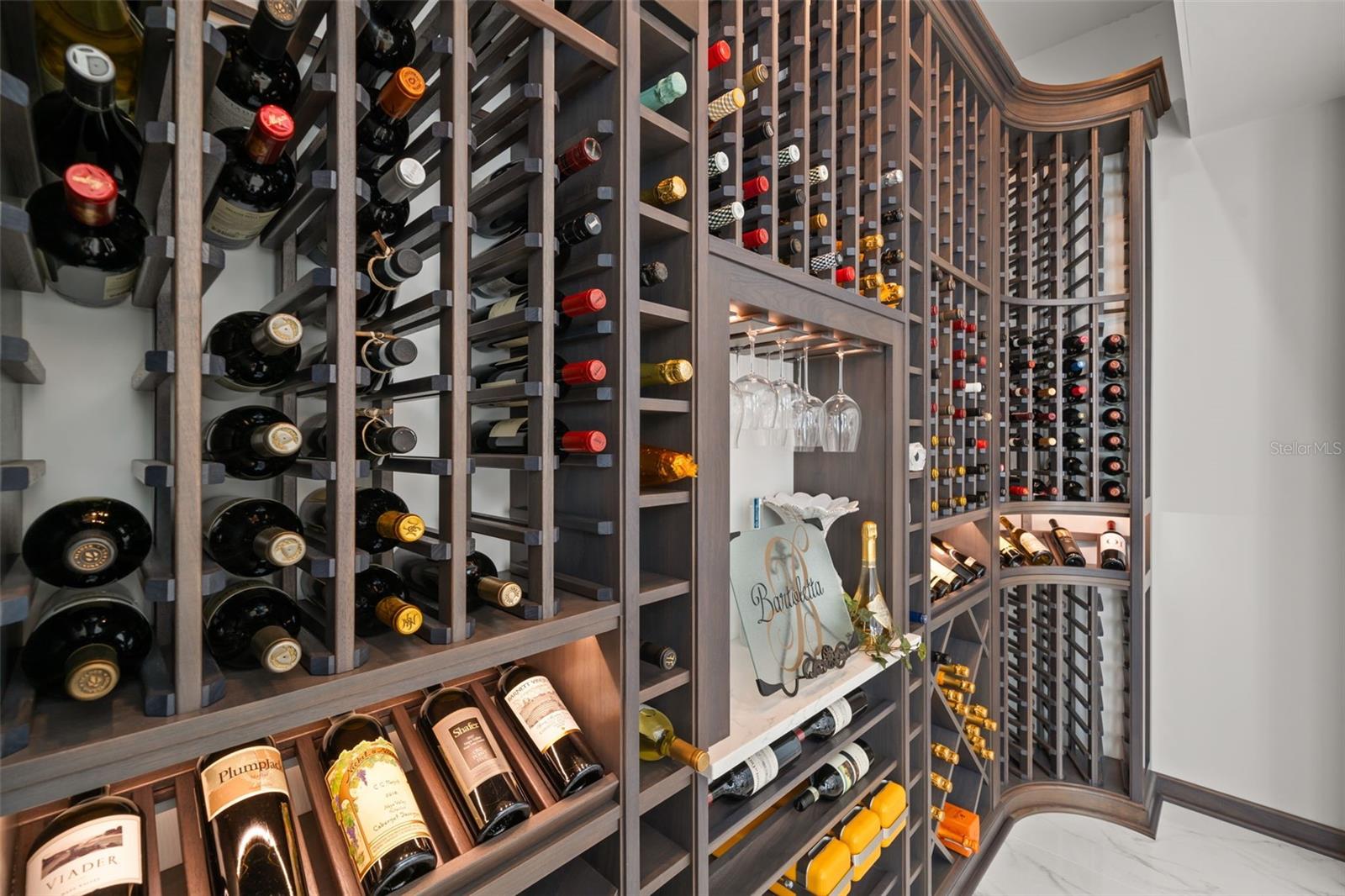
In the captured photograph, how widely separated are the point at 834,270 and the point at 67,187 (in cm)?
131

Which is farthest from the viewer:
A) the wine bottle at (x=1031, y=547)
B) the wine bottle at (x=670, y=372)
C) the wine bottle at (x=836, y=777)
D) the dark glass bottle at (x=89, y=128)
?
the wine bottle at (x=1031, y=547)

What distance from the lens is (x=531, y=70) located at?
0.82 meters

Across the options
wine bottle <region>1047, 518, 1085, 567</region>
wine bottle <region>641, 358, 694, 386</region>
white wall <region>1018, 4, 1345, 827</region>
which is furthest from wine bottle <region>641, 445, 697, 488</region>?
white wall <region>1018, 4, 1345, 827</region>

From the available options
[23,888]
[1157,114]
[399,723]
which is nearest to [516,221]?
[399,723]

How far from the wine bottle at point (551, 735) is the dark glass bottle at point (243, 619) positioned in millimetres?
313

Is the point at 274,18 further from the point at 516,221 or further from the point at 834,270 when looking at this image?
the point at 834,270

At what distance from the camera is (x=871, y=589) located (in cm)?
155

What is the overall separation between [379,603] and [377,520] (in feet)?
0.32

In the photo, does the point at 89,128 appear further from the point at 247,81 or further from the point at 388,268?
the point at 388,268

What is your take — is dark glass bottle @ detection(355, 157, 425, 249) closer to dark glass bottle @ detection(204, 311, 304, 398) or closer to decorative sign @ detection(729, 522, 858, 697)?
dark glass bottle @ detection(204, 311, 304, 398)

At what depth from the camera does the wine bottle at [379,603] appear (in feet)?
2.21

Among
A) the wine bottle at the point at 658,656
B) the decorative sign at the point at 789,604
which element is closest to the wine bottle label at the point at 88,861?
the wine bottle at the point at 658,656

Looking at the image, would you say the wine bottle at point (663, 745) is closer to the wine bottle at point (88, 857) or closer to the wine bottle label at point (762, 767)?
the wine bottle label at point (762, 767)

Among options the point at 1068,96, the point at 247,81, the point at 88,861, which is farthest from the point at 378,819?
the point at 1068,96
